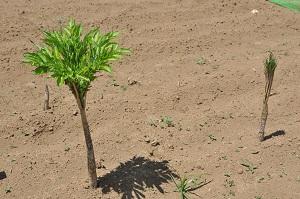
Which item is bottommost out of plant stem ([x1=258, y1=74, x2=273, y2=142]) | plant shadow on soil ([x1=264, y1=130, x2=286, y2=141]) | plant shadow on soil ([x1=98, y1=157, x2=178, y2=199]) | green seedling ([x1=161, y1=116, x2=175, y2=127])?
plant shadow on soil ([x1=98, y1=157, x2=178, y2=199])

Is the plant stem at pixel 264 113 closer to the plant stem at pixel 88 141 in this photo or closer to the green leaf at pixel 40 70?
the plant stem at pixel 88 141

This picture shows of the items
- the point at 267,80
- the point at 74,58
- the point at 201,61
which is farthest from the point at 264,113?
the point at 74,58

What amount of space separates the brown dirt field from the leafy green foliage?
164 cm

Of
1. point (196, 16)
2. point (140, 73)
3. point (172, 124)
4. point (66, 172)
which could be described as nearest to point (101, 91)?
point (140, 73)

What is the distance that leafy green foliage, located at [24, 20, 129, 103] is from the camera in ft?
16.4

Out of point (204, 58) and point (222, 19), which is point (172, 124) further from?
point (222, 19)

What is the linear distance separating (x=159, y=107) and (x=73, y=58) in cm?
266

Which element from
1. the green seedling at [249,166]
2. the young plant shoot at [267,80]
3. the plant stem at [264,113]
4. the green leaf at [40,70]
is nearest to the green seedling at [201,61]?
the plant stem at [264,113]

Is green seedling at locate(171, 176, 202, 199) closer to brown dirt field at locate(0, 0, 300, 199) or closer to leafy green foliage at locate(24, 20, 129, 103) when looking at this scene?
brown dirt field at locate(0, 0, 300, 199)

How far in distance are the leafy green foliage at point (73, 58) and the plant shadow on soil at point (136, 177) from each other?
1388mm

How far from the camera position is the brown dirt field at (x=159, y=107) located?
6.22 m

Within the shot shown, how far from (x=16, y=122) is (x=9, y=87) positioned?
110 centimetres

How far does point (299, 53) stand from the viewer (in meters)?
9.30

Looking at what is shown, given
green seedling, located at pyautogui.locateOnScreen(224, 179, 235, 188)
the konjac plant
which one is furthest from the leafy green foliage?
green seedling, located at pyautogui.locateOnScreen(224, 179, 235, 188)
